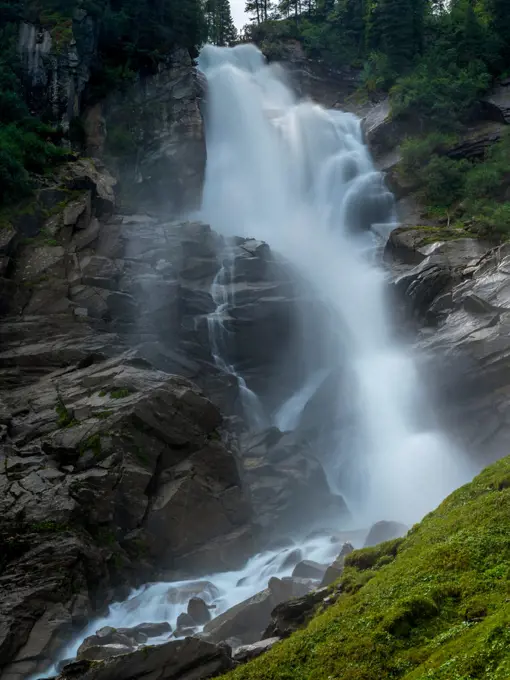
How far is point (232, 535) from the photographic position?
2144 centimetres

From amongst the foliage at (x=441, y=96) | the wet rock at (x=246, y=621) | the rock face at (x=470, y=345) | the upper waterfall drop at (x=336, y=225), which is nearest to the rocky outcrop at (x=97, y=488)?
the wet rock at (x=246, y=621)

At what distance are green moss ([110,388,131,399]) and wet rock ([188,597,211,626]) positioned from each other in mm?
7158

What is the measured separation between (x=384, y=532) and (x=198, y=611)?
5770 millimetres

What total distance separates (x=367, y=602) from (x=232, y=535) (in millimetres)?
12717

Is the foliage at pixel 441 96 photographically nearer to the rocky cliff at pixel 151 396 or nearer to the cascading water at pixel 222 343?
the rocky cliff at pixel 151 396

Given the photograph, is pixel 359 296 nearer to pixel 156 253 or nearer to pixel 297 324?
Result: pixel 297 324

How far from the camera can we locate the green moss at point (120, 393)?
2148 cm

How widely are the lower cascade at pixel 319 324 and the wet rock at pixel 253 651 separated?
Result: 461 centimetres

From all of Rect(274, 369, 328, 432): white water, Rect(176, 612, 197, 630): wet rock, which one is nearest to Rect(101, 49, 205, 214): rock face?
Rect(274, 369, 328, 432): white water

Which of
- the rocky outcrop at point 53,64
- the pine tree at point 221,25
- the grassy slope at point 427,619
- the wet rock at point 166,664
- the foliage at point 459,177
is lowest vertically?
the wet rock at point 166,664

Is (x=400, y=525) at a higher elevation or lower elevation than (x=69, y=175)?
lower

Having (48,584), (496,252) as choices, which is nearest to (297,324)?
(496,252)

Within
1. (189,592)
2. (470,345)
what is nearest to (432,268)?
(470,345)

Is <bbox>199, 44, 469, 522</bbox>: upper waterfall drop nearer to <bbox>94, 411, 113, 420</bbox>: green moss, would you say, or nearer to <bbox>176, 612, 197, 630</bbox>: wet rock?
<bbox>176, 612, 197, 630</bbox>: wet rock
